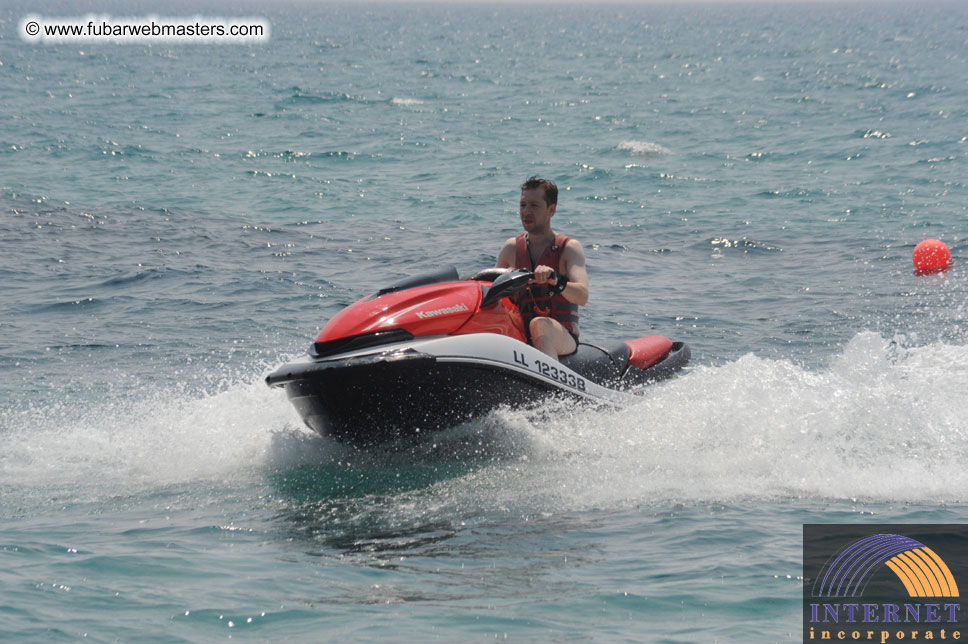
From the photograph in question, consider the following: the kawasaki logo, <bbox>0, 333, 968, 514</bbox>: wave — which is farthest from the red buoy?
the kawasaki logo

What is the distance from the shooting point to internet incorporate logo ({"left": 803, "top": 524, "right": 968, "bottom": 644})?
381 cm

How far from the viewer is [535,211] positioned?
614 cm

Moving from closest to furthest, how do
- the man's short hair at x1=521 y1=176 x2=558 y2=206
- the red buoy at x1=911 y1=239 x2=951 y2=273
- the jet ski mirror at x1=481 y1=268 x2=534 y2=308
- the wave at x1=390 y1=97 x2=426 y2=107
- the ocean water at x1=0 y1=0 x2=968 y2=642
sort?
1. the ocean water at x1=0 y1=0 x2=968 y2=642
2. the jet ski mirror at x1=481 y1=268 x2=534 y2=308
3. the man's short hair at x1=521 y1=176 x2=558 y2=206
4. the red buoy at x1=911 y1=239 x2=951 y2=273
5. the wave at x1=390 y1=97 x2=426 y2=107

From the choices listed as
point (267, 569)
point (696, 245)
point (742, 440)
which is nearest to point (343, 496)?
point (267, 569)

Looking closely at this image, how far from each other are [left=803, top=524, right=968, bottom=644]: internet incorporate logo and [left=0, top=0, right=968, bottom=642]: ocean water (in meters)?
0.11

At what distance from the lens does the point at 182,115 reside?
88.9 feet

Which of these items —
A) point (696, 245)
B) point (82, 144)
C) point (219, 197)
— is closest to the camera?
point (696, 245)

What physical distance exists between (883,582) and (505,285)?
7.70 feet

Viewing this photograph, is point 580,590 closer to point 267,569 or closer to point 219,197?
point 267,569

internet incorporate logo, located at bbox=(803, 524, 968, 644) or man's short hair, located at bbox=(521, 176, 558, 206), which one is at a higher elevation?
man's short hair, located at bbox=(521, 176, 558, 206)

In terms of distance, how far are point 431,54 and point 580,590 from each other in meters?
58.1

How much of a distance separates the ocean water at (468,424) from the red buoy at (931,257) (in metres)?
0.22

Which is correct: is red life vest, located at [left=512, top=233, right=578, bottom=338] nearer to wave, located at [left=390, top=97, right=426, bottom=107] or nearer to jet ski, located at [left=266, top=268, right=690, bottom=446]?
jet ski, located at [left=266, top=268, right=690, bottom=446]

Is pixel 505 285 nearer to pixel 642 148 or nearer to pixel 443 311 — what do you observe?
pixel 443 311
